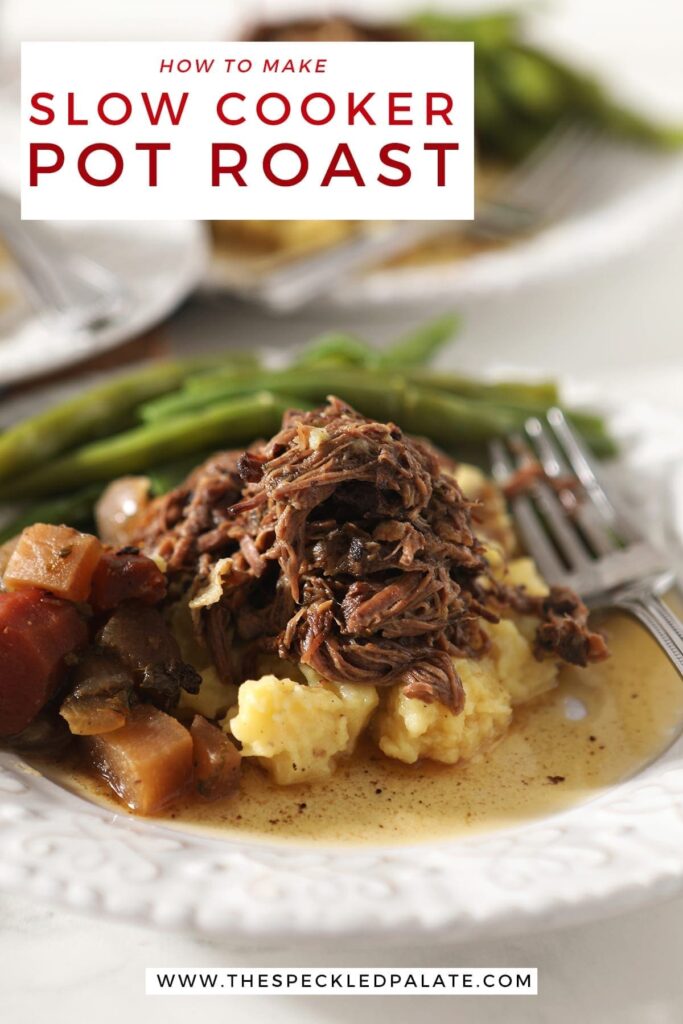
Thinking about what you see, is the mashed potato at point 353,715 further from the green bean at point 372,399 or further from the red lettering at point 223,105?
the red lettering at point 223,105

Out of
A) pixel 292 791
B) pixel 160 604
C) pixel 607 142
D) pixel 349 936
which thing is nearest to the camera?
pixel 349 936

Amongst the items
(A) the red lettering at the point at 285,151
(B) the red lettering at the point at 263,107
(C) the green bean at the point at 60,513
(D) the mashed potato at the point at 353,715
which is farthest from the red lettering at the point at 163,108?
(D) the mashed potato at the point at 353,715

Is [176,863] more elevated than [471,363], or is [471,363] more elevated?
[471,363]

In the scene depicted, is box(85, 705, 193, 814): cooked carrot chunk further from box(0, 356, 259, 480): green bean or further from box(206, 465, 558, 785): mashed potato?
box(0, 356, 259, 480): green bean

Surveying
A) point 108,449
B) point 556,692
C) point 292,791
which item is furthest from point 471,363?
point 292,791

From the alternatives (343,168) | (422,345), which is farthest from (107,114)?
(422,345)

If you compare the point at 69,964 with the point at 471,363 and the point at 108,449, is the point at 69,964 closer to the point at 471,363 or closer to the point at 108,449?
the point at 108,449
